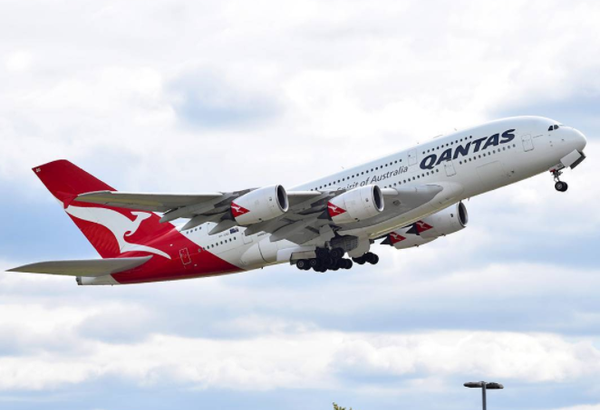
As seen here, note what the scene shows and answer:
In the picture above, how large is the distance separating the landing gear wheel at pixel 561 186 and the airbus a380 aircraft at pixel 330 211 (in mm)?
48

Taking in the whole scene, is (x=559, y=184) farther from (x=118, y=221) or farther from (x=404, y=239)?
(x=118, y=221)

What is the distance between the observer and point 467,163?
49688 millimetres

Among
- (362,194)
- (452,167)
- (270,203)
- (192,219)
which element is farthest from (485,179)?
(192,219)

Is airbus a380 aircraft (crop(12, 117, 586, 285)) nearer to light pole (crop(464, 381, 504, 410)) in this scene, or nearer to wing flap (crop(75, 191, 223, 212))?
wing flap (crop(75, 191, 223, 212))

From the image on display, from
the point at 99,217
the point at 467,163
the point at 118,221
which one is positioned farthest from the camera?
the point at 99,217

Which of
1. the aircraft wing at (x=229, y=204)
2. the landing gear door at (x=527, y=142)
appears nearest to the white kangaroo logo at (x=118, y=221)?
Answer: the aircraft wing at (x=229, y=204)

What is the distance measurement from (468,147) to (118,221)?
2111cm

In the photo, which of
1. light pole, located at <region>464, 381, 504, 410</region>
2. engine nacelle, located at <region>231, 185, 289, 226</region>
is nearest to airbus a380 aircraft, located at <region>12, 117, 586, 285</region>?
engine nacelle, located at <region>231, 185, 289, 226</region>

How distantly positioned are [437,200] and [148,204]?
1372cm

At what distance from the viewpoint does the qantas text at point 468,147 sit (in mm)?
49594

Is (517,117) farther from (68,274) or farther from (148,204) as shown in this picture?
(68,274)

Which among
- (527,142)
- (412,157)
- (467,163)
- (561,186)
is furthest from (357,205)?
(561,186)

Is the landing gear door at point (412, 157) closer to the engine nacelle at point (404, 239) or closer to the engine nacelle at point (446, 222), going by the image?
the engine nacelle at point (446, 222)

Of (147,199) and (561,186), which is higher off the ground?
(561,186)
